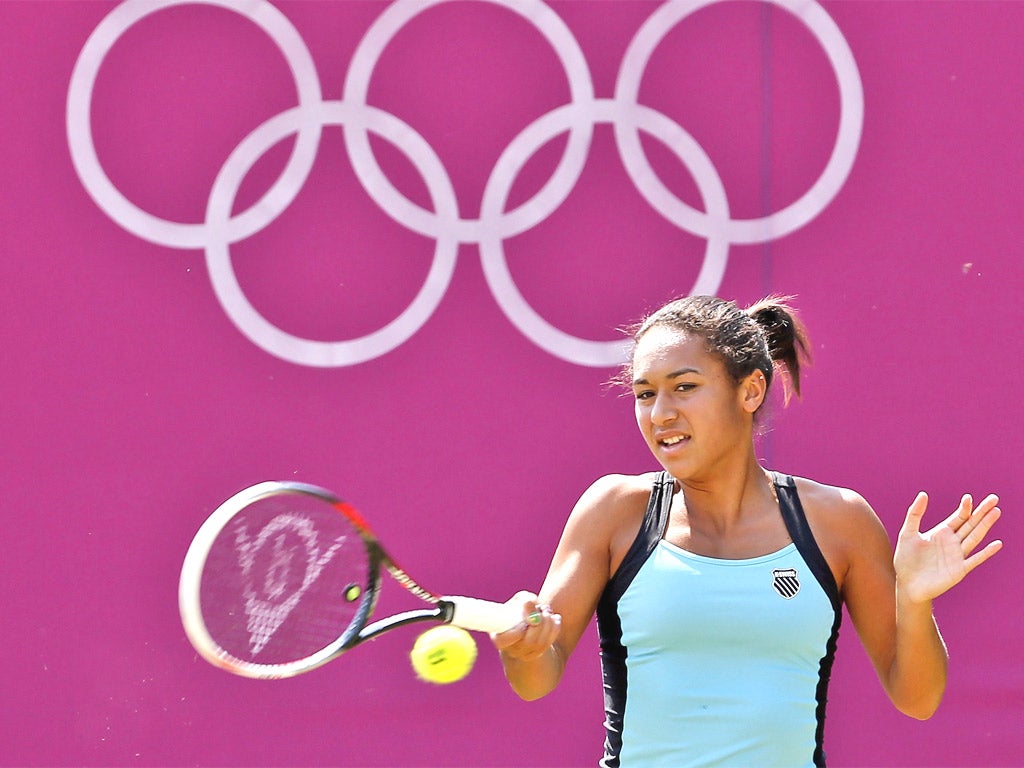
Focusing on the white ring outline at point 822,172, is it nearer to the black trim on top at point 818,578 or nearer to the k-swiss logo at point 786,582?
the black trim on top at point 818,578

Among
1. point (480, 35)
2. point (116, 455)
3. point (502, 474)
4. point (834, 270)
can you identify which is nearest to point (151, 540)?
point (116, 455)

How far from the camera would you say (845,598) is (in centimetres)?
260

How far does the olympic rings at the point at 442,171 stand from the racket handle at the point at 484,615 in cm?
153

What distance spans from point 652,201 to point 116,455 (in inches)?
64.2

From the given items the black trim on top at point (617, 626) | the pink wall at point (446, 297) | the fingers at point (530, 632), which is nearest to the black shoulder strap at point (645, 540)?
the black trim on top at point (617, 626)

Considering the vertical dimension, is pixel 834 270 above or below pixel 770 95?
below

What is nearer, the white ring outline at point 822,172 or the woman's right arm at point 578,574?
the woman's right arm at point 578,574

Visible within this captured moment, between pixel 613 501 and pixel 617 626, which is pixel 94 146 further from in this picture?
pixel 617 626

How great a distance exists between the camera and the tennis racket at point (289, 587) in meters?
2.37

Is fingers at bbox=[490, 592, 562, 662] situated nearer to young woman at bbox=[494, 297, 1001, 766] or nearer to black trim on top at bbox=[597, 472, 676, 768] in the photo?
young woman at bbox=[494, 297, 1001, 766]

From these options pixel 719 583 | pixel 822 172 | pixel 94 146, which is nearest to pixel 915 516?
pixel 719 583

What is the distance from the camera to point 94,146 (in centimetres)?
388

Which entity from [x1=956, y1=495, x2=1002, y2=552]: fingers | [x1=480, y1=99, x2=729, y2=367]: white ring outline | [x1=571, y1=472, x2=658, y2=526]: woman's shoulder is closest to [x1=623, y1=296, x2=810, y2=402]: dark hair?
[x1=571, y1=472, x2=658, y2=526]: woman's shoulder

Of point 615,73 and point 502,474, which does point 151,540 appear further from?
point 615,73
